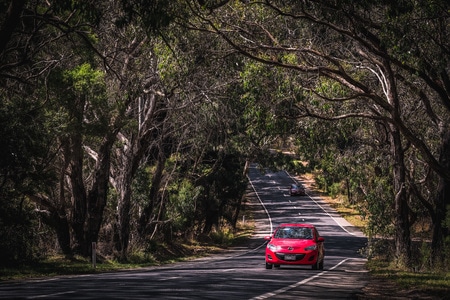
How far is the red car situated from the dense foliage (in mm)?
3223

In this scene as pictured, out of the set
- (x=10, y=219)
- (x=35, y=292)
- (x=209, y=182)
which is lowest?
(x=35, y=292)

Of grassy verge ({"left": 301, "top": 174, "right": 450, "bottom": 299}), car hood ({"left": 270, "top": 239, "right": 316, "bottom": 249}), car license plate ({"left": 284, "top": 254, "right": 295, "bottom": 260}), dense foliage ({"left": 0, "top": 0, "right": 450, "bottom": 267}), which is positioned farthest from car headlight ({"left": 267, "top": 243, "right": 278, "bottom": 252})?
dense foliage ({"left": 0, "top": 0, "right": 450, "bottom": 267})

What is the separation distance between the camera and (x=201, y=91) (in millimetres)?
25016

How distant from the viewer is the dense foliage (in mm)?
17781

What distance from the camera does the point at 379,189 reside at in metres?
31.6

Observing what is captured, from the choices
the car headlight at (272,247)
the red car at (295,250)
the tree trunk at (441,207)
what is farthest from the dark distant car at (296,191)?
the car headlight at (272,247)

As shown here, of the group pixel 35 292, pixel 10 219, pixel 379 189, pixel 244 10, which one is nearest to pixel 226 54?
pixel 244 10

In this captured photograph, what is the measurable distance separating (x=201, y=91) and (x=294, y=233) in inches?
220

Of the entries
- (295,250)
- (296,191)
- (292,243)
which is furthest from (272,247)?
(296,191)

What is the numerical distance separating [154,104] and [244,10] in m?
9.11

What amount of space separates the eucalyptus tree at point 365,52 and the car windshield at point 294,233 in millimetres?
3471

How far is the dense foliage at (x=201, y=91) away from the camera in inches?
700

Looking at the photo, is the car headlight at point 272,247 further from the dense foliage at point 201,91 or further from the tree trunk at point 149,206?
the tree trunk at point 149,206

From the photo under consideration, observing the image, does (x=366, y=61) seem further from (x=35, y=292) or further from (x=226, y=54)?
(x=35, y=292)
